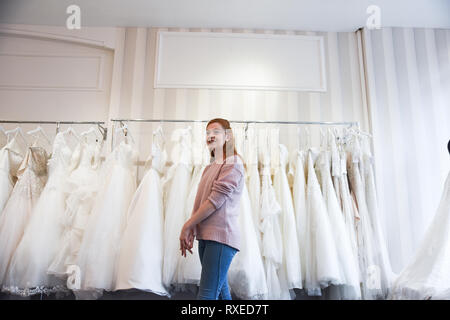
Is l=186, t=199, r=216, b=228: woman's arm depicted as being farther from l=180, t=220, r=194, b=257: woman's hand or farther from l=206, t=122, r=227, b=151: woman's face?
l=206, t=122, r=227, b=151: woman's face

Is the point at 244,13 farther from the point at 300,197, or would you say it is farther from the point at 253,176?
the point at 300,197

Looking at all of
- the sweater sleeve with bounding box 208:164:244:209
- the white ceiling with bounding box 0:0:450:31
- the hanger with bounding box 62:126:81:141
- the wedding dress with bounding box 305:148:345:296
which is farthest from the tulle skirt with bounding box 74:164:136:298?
the white ceiling with bounding box 0:0:450:31

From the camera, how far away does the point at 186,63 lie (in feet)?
7.47

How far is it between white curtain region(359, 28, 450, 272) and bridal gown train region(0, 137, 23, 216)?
7.27ft

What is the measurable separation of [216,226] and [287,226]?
0.60 meters

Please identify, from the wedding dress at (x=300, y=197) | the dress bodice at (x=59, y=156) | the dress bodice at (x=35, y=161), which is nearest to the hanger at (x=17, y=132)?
the dress bodice at (x=35, y=161)

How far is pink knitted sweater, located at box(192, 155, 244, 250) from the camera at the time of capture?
4.21ft

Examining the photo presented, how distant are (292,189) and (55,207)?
51.1 inches

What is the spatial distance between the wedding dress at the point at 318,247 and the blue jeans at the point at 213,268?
599mm

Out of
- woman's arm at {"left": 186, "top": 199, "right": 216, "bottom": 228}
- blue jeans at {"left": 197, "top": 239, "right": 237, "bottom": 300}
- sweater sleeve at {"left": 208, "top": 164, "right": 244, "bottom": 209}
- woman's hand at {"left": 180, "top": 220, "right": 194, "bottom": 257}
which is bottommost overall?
blue jeans at {"left": 197, "top": 239, "right": 237, "bottom": 300}

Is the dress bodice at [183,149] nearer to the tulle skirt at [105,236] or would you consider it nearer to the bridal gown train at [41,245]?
the tulle skirt at [105,236]

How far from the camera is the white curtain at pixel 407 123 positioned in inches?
83.0
